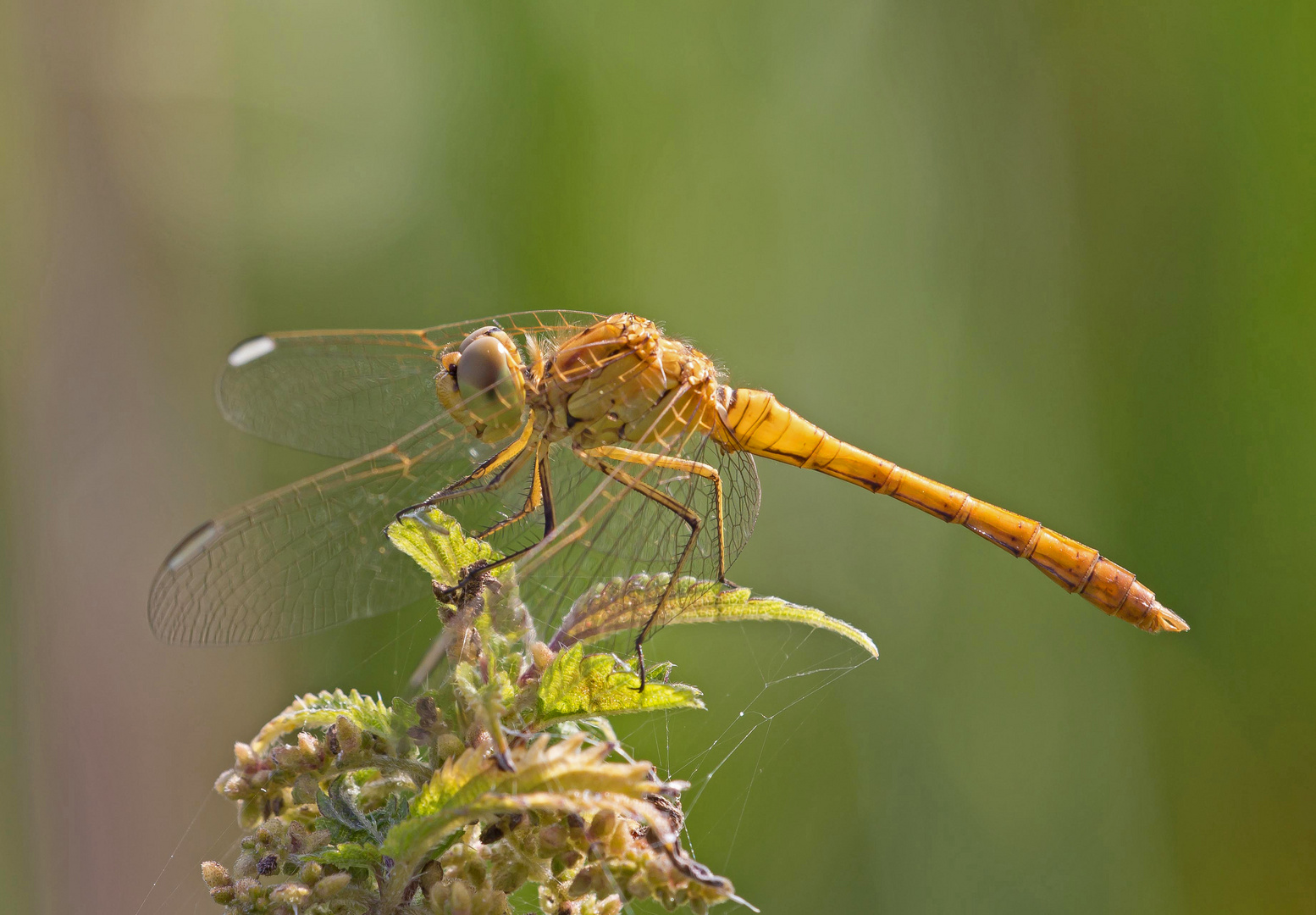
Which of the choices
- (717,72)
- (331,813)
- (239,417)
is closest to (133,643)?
(239,417)

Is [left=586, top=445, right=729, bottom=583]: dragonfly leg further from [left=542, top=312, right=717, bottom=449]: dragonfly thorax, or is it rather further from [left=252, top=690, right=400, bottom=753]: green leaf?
[left=252, top=690, right=400, bottom=753]: green leaf

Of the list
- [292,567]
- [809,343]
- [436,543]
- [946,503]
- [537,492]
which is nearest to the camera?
[436,543]

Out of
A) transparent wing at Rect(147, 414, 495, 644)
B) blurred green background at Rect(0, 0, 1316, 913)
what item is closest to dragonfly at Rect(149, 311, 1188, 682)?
transparent wing at Rect(147, 414, 495, 644)

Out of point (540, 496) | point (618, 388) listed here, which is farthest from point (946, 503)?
point (540, 496)

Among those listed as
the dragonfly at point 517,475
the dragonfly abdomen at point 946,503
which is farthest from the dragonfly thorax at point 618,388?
the dragonfly abdomen at point 946,503

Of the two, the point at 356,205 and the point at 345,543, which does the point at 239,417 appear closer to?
the point at 345,543

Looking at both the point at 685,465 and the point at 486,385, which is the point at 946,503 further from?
the point at 486,385
